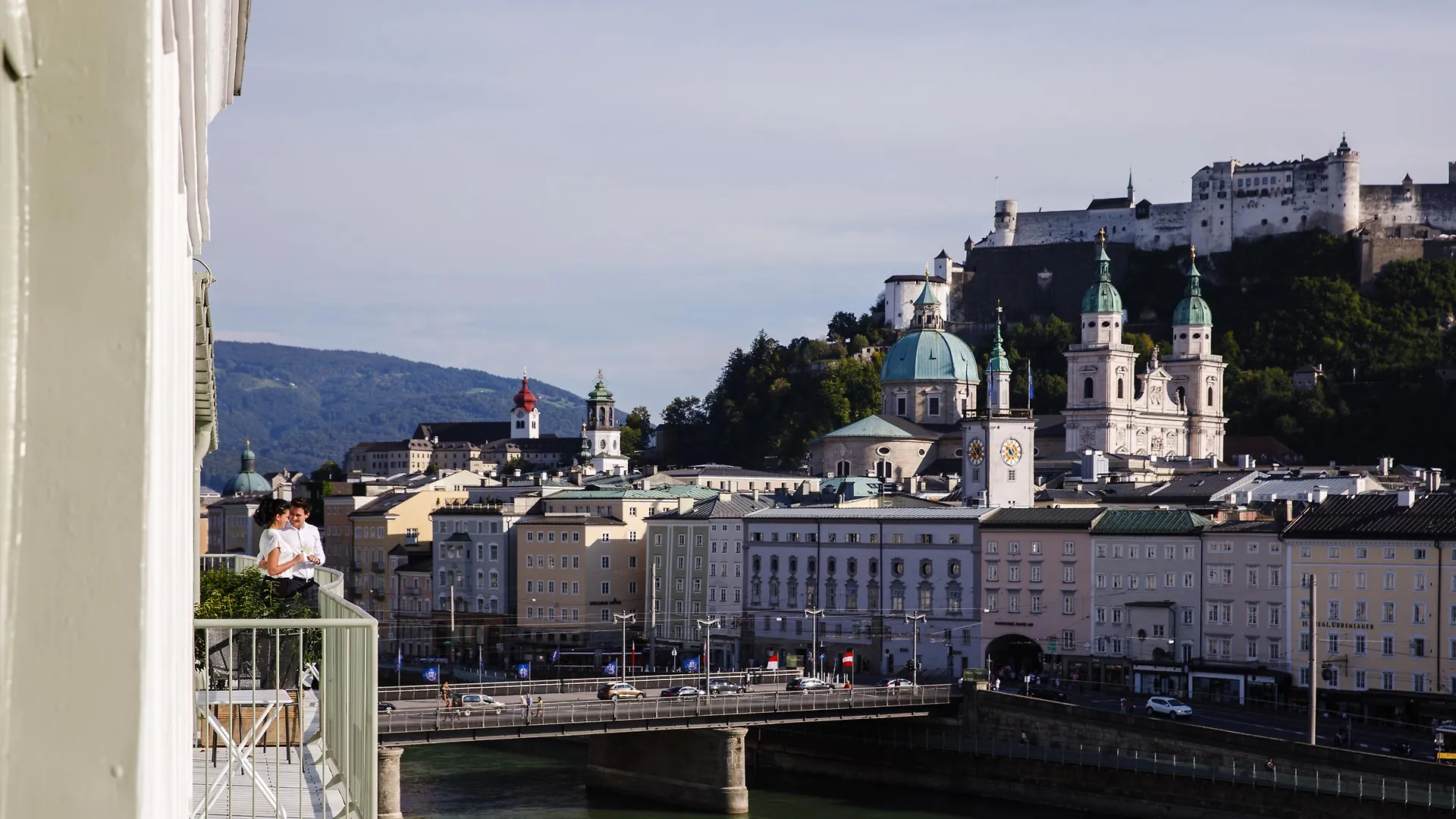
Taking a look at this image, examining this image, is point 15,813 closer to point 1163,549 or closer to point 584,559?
point 1163,549

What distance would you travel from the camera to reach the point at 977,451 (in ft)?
238

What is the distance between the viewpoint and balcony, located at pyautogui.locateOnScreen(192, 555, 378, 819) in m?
4.27

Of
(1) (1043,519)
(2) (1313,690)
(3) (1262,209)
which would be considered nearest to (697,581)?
(1) (1043,519)

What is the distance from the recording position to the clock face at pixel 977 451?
7188 centimetres

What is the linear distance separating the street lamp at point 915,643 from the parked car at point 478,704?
1404 cm

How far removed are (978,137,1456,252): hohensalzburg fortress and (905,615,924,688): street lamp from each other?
60.5 metres

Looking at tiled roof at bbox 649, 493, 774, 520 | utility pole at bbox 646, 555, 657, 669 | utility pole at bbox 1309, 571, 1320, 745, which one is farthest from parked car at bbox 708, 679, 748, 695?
tiled roof at bbox 649, 493, 774, 520

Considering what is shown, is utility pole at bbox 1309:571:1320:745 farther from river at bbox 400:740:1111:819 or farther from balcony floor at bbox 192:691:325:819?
balcony floor at bbox 192:691:325:819

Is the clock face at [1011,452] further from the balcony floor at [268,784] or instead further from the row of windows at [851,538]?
the balcony floor at [268,784]

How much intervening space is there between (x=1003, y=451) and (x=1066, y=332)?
38.0 meters

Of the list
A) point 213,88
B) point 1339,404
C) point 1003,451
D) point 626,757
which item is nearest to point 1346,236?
point 1339,404

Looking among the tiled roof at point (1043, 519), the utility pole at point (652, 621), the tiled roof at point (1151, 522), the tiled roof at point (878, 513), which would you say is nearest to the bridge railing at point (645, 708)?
the tiled roof at point (1151, 522)

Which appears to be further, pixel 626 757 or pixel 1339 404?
pixel 1339 404

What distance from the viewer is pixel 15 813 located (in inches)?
55.1
